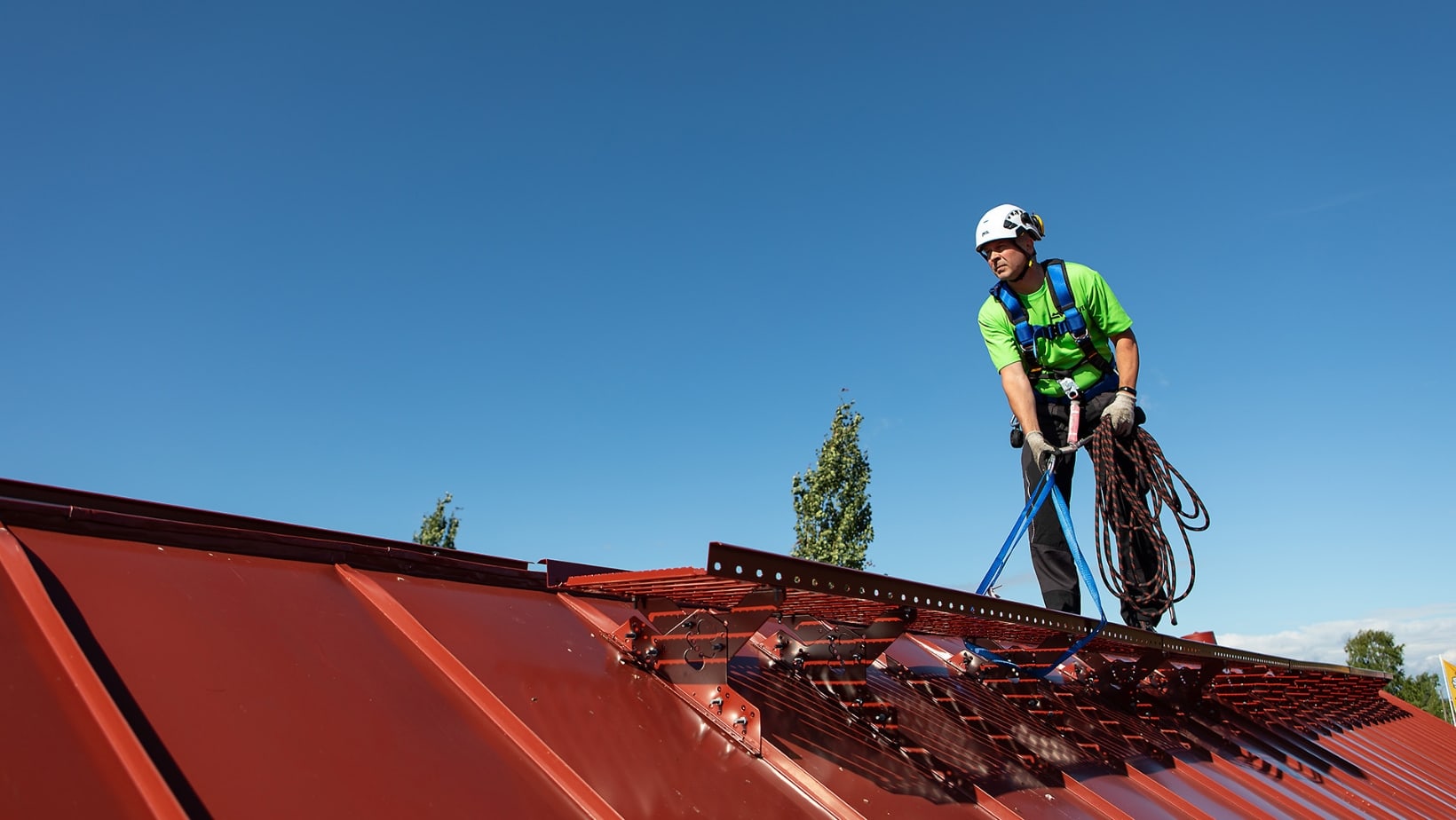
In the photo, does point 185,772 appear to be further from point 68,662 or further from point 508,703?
point 508,703

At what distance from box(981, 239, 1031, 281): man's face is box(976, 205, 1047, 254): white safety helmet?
1.5 inches

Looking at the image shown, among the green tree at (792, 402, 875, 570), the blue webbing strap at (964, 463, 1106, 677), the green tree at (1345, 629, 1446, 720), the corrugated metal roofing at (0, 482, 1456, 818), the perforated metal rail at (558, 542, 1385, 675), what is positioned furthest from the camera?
the green tree at (1345, 629, 1446, 720)

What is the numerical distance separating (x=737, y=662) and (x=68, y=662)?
194 cm

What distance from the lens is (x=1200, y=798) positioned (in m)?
4.08

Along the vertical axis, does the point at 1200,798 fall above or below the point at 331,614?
below

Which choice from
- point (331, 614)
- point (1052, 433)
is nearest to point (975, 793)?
point (331, 614)

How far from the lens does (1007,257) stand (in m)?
5.22

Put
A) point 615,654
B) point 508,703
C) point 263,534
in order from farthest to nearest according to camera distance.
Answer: point 615,654 < point 263,534 < point 508,703

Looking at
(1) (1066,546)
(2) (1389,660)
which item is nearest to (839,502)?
(1) (1066,546)

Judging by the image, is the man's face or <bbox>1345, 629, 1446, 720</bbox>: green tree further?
<bbox>1345, 629, 1446, 720</bbox>: green tree

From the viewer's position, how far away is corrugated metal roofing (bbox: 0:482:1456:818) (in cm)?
155

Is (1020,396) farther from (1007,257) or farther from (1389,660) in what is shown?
(1389,660)

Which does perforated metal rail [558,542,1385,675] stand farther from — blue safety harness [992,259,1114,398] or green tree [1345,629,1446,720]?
green tree [1345,629,1446,720]

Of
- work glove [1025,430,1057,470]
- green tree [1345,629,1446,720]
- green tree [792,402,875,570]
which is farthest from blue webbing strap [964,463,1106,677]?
green tree [1345,629,1446,720]
